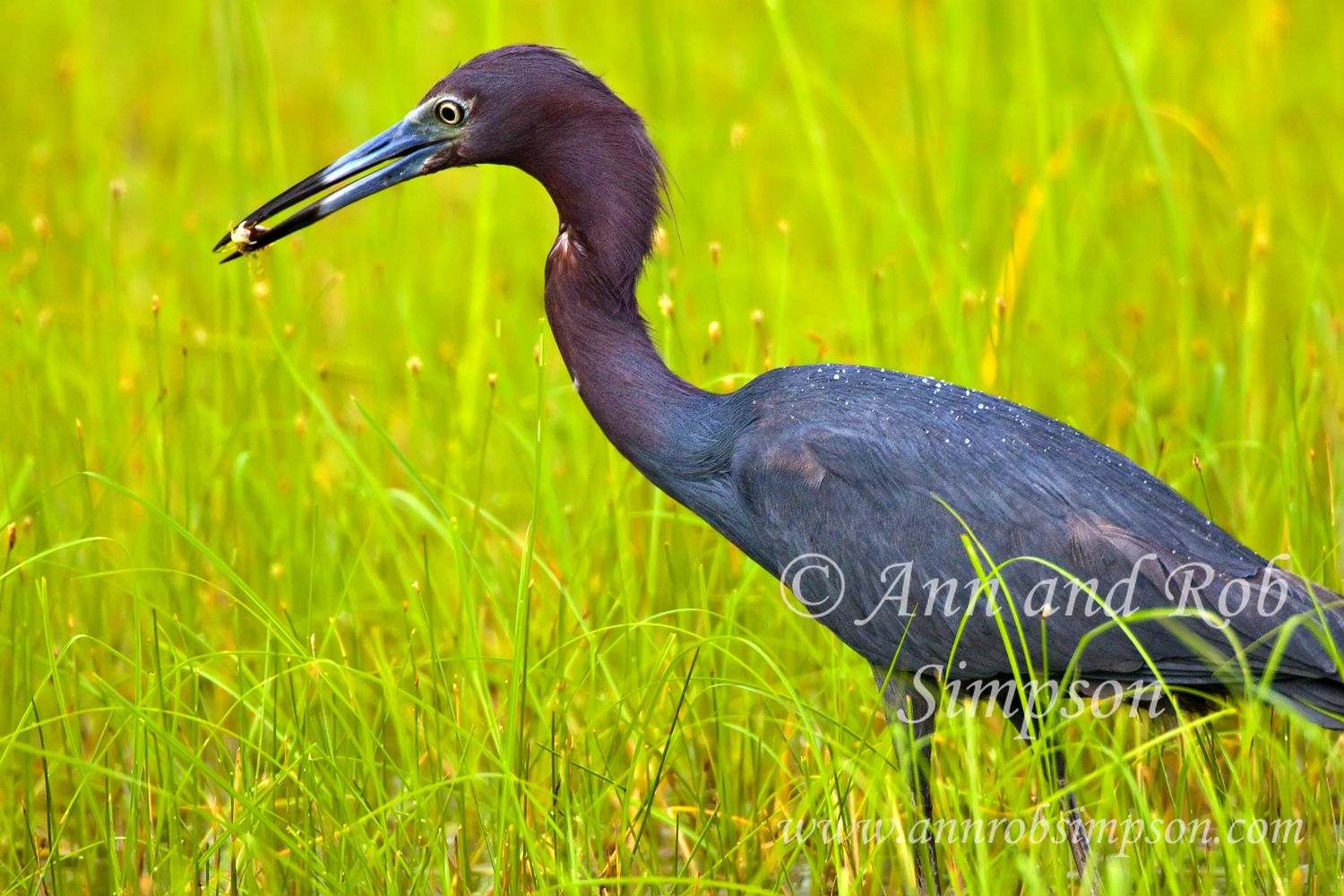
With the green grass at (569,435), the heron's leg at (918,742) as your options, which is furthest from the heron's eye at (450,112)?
the heron's leg at (918,742)

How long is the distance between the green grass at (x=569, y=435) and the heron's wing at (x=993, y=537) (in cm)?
22

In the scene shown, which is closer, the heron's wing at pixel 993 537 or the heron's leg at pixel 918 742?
the heron's wing at pixel 993 537

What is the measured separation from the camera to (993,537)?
3.12 meters

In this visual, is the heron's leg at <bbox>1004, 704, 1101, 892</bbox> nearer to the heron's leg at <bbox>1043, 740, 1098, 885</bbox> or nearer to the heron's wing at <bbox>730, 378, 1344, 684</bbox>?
the heron's leg at <bbox>1043, 740, 1098, 885</bbox>

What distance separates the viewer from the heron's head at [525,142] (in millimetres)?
3447

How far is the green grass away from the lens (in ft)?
10.1

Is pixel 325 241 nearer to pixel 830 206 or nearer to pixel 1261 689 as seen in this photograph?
pixel 830 206

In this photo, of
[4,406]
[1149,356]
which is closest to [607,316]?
[4,406]

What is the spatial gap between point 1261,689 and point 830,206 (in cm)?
207

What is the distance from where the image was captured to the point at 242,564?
4.19 meters

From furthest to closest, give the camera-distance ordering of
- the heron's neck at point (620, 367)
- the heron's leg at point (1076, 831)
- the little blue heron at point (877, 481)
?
the heron's neck at point (620, 367)
the heron's leg at point (1076, 831)
the little blue heron at point (877, 481)

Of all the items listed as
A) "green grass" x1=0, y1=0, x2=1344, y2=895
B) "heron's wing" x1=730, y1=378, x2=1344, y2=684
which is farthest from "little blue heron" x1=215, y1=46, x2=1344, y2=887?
"green grass" x1=0, y1=0, x2=1344, y2=895

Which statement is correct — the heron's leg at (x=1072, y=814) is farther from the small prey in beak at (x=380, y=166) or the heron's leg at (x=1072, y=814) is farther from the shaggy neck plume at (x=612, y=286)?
the small prey in beak at (x=380, y=166)

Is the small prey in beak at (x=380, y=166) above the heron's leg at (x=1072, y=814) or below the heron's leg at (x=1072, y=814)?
above
